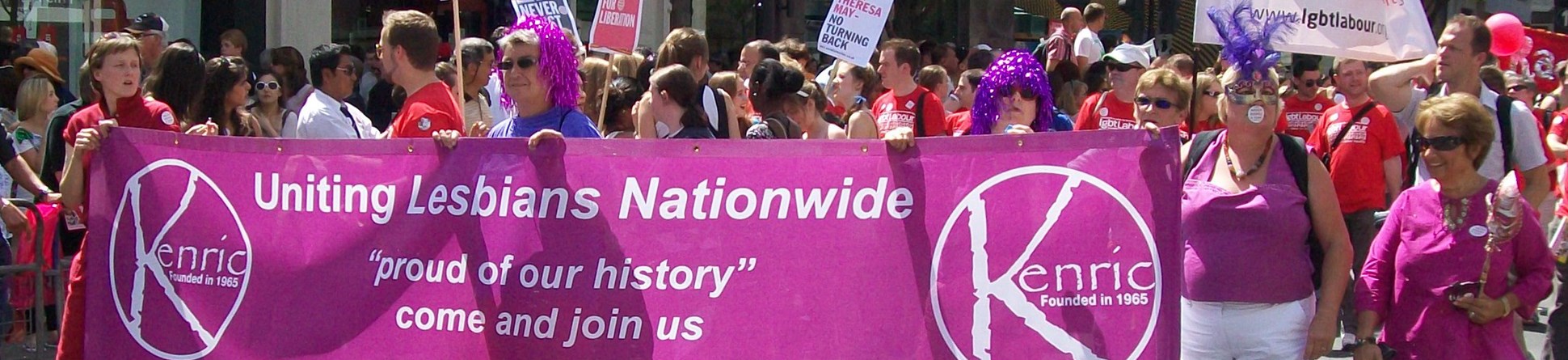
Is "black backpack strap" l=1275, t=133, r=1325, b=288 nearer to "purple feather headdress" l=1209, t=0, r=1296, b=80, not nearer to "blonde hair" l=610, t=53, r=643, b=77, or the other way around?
"purple feather headdress" l=1209, t=0, r=1296, b=80

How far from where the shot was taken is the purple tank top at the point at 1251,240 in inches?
178

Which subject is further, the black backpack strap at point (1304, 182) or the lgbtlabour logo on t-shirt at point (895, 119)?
the lgbtlabour logo on t-shirt at point (895, 119)

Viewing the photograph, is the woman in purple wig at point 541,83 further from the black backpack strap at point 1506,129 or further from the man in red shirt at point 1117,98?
the man in red shirt at point 1117,98

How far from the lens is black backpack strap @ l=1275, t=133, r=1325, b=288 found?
458cm

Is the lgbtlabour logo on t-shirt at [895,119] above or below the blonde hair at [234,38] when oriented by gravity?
below

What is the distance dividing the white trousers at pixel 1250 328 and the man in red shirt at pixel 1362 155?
299 centimetres

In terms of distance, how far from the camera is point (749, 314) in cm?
429

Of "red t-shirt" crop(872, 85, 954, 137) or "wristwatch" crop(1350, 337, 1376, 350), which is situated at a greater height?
"red t-shirt" crop(872, 85, 954, 137)

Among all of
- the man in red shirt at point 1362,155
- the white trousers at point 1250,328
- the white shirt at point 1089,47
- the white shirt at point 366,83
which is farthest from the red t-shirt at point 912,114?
the white shirt at point 1089,47

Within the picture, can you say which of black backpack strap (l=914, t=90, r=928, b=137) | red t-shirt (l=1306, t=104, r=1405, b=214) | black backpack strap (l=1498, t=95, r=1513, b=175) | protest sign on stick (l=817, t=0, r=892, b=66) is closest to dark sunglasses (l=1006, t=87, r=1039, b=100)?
black backpack strap (l=1498, t=95, r=1513, b=175)

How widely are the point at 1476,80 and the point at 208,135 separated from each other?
4441 millimetres

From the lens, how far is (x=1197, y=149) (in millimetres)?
4770

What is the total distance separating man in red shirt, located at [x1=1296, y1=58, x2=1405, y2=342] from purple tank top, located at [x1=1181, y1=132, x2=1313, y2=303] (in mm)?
3071

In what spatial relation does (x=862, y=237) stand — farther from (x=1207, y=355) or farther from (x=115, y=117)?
(x=115, y=117)
